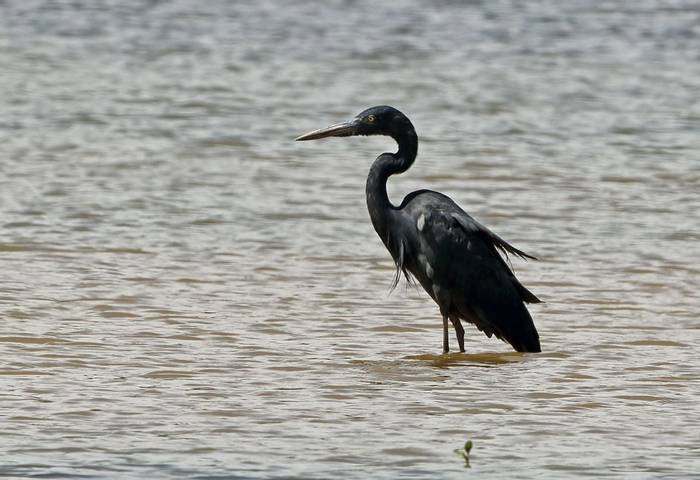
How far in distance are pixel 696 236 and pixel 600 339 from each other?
129 inches

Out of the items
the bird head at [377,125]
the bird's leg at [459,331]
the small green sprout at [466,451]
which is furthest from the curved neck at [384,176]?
the small green sprout at [466,451]

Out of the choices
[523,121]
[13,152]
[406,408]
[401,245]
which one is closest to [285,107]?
[523,121]

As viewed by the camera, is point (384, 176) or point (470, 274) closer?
point (470, 274)

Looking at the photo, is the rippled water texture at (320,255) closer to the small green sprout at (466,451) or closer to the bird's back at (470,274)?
the small green sprout at (466,451)

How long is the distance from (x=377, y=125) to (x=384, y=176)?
34 centimetres

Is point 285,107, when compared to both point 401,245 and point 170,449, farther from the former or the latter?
point 170,449

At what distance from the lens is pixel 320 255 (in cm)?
1183

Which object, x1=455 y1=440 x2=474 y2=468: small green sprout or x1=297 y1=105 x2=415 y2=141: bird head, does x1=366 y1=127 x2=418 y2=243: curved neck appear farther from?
x1=455 y1=440 x2=474 y2=468: small green sprout

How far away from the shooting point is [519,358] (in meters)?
9.11

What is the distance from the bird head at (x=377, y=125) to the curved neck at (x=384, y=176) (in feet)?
0.13

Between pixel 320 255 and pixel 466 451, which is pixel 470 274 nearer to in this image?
pixel 466 451

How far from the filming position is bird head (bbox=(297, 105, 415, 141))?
31.8 feet

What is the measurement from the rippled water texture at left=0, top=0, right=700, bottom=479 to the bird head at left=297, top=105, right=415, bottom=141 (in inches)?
44.0

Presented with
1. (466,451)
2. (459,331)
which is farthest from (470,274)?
(466,451)
